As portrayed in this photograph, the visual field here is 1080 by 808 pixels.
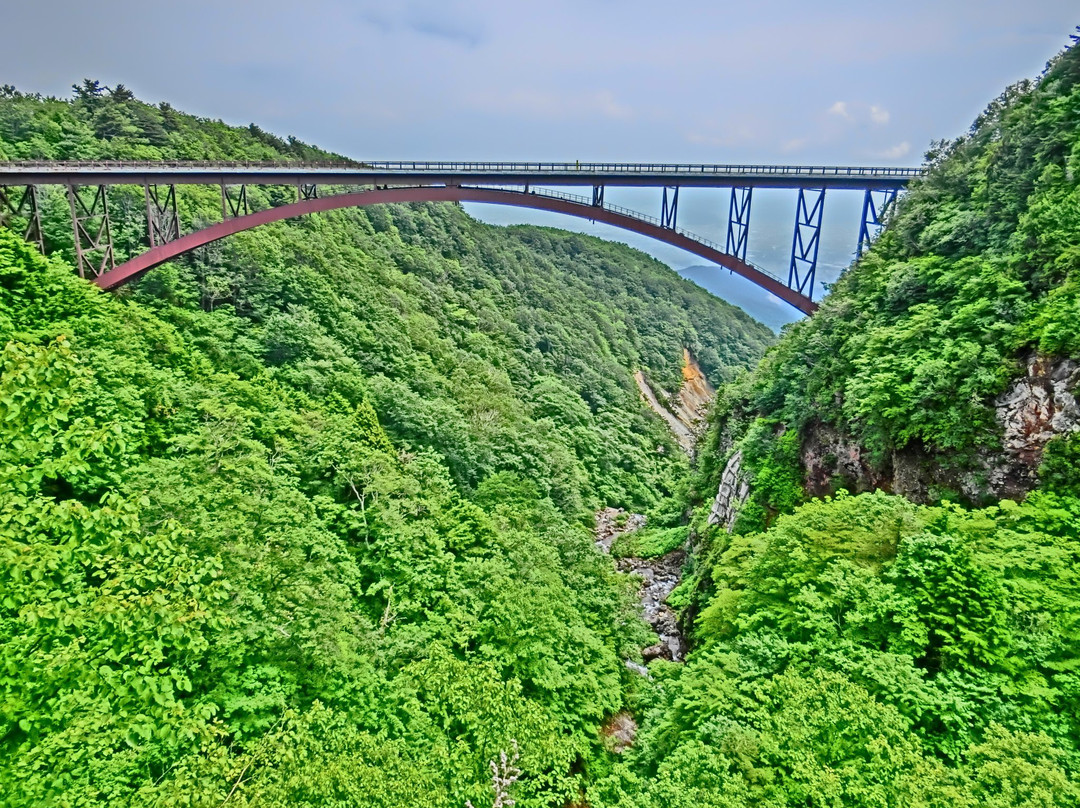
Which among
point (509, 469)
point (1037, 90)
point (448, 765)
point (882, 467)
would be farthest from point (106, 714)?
point (1037, 90)

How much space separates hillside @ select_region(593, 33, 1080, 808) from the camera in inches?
311

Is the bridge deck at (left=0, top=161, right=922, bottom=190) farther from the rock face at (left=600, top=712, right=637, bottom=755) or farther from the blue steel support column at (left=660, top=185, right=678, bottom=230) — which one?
the rock face at (left=600, top=712, right=637, bottom=755)

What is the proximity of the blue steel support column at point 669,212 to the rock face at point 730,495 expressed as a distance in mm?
13148

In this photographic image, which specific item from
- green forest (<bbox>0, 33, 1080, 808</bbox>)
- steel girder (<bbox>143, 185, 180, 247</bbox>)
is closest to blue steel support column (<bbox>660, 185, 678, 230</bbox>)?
green forest (<bbox>0, 33, 1080, 808</bbox>)

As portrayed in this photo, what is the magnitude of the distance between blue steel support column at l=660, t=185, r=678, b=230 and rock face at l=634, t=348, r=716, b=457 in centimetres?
2329

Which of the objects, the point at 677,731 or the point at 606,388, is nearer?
the point at 677,731

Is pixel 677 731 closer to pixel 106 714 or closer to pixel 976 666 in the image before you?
pixel 976 666

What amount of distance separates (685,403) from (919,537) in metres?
51.8

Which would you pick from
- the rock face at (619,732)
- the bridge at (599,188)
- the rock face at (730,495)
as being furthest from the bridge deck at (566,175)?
the rock face at (619,732)

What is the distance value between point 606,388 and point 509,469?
2450 cm

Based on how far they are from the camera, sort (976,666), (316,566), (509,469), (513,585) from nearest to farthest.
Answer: (976,666)
(316,566)
(513,585)
(509,469)

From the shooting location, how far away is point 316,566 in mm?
11984

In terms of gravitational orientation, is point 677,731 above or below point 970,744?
below

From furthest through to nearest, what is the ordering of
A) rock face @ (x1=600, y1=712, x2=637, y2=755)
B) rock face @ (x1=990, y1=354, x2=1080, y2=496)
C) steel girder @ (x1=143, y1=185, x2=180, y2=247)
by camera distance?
steel girder @ (x1=143, y1=185, x2=180, y2=247) < rock face @ (x1=600, y1=712, x2=637, y2=755) < rock face @ (x1=990, y1=354, x2=1080, y2=496)
